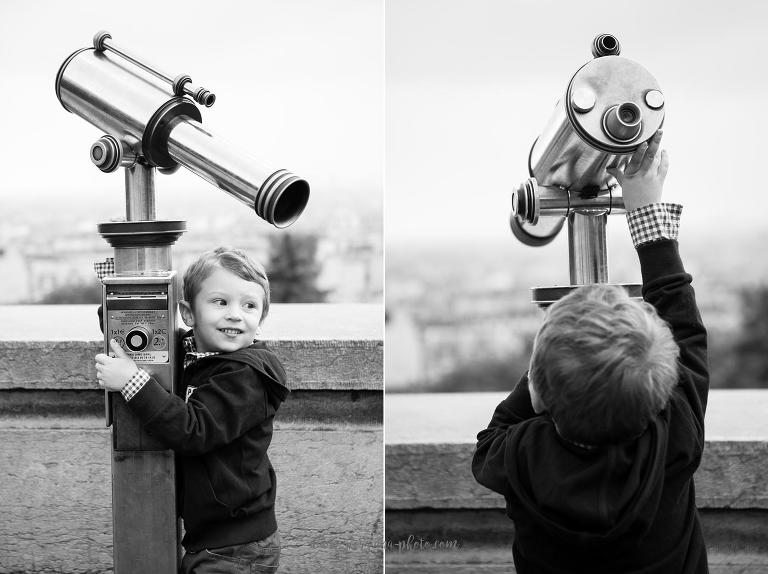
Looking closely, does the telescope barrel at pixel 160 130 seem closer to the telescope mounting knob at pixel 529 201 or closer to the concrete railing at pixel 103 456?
the telescope mounting knob at pixel 529 201

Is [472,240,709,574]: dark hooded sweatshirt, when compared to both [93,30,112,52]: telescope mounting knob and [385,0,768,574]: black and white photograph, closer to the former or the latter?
[385,0,768,574]: black and white photograph

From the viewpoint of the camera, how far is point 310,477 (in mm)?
1750

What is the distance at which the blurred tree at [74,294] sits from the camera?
219 centimetres

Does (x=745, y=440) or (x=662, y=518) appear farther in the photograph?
(x=745, y=440)

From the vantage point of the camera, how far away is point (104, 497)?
1.76 meters

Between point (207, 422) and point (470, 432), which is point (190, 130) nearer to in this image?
point (207, 422)

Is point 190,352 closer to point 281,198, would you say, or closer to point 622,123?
point 281,198

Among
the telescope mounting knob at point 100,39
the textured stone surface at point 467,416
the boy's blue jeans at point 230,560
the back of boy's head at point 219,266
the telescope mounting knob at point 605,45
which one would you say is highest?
the telescope mounting knob at point 100,39

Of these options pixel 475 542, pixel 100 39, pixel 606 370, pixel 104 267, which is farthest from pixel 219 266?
pixel 475 542

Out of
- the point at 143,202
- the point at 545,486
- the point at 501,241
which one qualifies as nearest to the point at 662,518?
the point at 545,486

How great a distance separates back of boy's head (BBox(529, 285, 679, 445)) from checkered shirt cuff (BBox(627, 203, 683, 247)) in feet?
0.43

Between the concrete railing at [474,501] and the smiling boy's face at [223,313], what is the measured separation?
1.75ft

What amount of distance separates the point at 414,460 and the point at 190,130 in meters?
0.83

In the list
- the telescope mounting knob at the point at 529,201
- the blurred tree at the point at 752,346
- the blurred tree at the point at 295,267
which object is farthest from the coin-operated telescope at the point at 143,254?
the blurred tree at the point at 752,346
